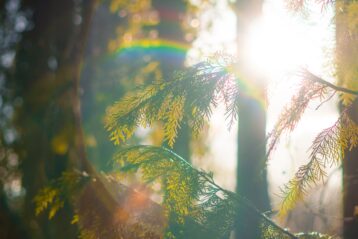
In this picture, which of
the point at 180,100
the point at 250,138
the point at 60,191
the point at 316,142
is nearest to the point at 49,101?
the point at 60,191

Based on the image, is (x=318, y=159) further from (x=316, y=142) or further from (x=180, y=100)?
(x=180, y=100)

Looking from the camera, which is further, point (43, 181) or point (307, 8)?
point (43, 181)

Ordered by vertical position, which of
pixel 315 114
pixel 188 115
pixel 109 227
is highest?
pixel 315 114

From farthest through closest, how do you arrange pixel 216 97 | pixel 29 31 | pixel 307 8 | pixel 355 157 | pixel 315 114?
pixel 29 31 < pixel 355 157 < pixel 315 114 < pixel 307 8 < pixel 216 97

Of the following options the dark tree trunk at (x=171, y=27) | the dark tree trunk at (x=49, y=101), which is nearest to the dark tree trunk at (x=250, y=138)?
the dark tree trunk at (x=49, y=101)

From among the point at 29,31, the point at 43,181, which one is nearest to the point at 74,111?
the point at 43,181

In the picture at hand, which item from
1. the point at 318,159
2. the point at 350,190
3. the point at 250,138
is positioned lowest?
the point at 318,159

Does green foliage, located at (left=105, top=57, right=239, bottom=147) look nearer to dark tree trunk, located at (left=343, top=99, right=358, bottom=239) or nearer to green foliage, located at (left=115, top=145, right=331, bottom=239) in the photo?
green foliage, located at (left=115, top=145, right=331, bottom=239)

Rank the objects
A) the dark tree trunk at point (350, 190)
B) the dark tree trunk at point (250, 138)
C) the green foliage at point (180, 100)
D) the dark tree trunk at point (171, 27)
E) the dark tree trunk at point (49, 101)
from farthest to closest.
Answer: the dark tree trunk at point (171, 27) → the dark tree trunk at point (250, 138) → the dark tree trunk at point (49, 101) → the dark tree trunk at point (350, 190) → the green foliage at point (180, 100)

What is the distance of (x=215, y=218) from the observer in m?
2.25

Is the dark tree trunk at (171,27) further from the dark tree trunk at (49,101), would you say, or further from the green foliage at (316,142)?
the green foliage at (316,142)

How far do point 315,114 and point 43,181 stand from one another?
229cm

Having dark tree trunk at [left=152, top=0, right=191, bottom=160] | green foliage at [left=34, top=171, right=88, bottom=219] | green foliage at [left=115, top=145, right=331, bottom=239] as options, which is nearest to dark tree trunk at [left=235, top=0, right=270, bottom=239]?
green foliage at [left=115, top=145, right=331, bottom=239]

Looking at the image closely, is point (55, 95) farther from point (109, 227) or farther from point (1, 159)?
point (109, 227)
